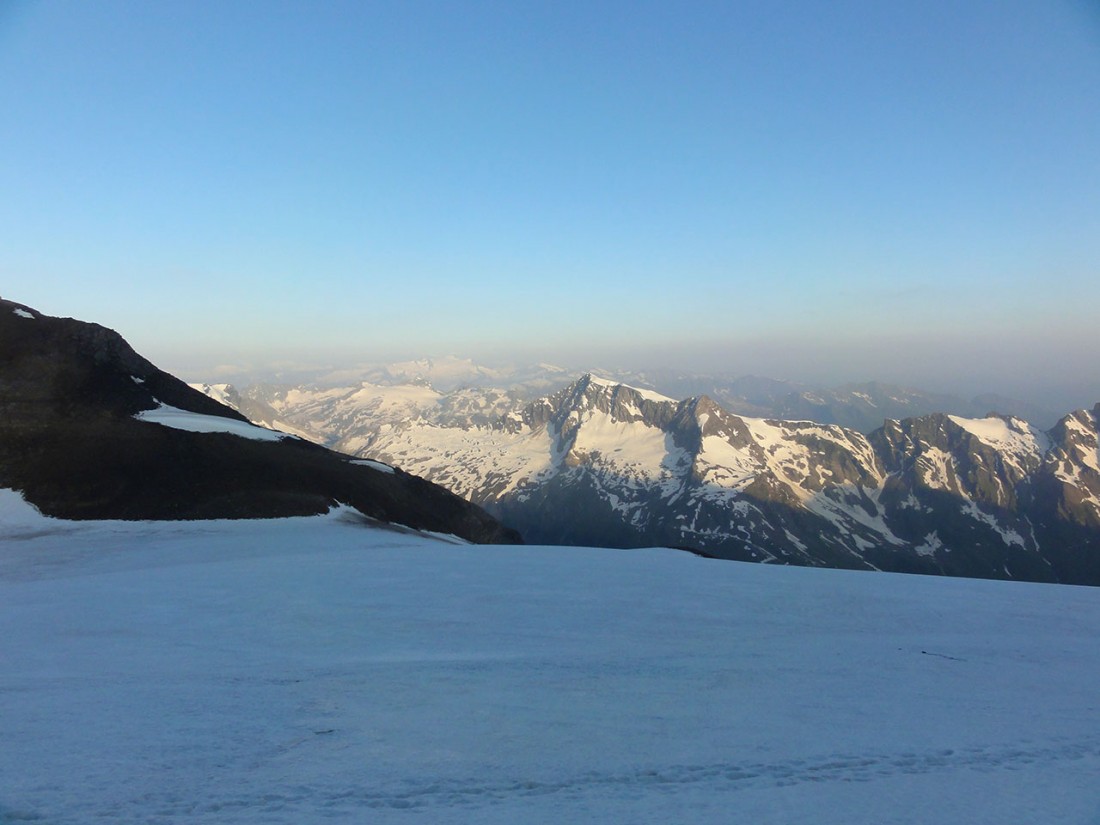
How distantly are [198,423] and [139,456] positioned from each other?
1060 centimetres

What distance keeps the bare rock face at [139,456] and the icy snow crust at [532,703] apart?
2061 cm

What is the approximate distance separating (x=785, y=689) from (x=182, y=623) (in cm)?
1454

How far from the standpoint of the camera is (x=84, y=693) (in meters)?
10.8

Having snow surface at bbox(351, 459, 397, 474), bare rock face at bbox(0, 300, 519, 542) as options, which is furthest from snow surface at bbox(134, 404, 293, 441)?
snow surface at bbox(351, 459, 397, 474)

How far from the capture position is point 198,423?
183ft

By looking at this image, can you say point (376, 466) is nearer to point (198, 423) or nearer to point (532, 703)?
point (198, 423)

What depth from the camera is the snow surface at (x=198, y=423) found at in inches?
2127

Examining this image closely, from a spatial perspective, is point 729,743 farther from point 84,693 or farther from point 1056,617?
point 1056,617

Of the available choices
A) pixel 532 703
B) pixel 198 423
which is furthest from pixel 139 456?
pixel 532 703

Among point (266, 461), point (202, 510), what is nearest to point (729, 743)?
point (202, 510)

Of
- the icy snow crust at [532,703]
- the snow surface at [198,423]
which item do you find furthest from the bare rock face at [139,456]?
the icy snow crust at [532,703]

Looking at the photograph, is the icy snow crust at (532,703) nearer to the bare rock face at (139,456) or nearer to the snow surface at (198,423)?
the bare rock face at (139,456)

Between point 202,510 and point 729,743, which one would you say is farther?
point 202,510

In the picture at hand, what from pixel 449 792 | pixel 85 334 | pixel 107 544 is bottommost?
pixel 107 544
